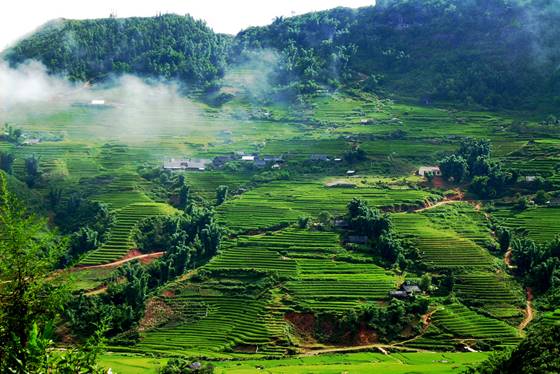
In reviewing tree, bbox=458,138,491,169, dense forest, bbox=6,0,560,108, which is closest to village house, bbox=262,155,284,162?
tree, bbox=458,138,491,169

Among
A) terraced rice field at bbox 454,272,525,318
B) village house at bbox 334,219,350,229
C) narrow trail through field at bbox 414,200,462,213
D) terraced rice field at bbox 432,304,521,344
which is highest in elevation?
narrow trail through field at bbox 414,200,462,213

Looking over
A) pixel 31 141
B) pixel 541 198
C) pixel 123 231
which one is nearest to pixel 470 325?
pixel 541 198

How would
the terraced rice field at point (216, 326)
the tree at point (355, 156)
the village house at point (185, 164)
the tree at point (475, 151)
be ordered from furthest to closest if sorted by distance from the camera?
the tree at point (355, 156), the village house at point (185, 164), the tree at point (475, 151), the terraced rice field at point (216, 326)

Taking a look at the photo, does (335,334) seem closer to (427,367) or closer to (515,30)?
(427,367)

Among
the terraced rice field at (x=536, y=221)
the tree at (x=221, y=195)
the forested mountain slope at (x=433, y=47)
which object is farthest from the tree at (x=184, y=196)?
the forested mountain slope at (x=433, y=47)

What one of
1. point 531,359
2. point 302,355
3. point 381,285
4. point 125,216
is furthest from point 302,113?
point 531,359

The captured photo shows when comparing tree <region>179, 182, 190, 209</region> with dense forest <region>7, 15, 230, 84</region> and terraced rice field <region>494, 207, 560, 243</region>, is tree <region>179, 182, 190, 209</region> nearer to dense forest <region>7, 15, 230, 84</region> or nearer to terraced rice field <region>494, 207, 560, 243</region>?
terraced rice field <region>494, 207, 560, 243</region>

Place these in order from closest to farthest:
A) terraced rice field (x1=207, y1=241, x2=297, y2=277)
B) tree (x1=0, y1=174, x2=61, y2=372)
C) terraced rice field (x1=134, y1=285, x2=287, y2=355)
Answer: tree (x1=0, y1=174, x2=61, y2=372)
terraced rice field (x1=134, y1=285, x2=287, y2=355)
terraced rice field (x1=207, y1=241, x2=297, y2=277)

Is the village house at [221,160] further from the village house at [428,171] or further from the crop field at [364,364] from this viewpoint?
the crop field at [364,364]
